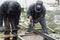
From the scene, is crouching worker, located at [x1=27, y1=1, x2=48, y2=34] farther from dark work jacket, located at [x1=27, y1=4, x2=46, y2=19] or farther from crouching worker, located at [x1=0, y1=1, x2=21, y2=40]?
crouching worker, located at [x1=0, y1=1, x2=21, y2=40]

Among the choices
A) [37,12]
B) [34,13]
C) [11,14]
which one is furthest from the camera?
[34,13]

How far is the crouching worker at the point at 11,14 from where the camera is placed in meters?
8.41

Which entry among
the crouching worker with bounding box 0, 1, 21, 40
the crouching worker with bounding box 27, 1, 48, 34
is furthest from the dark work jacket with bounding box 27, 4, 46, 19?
the crouching worker with bounding box 0, 1, 21, 40

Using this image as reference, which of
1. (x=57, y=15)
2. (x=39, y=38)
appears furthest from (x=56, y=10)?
(x=39, y=38)

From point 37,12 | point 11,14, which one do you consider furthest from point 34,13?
point 11,14

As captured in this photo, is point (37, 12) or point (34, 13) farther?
point (34, 13)

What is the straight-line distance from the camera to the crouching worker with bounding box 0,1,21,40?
27.6 feet

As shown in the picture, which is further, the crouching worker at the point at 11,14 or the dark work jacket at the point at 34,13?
the dark work jacket at the point at 34,13

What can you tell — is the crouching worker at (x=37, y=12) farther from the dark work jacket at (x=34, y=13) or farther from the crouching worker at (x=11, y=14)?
the crouching worker at (x=11, y=14)

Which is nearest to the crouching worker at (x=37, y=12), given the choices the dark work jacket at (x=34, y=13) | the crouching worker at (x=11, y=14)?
the dark work jacket at (x=34, y=13)

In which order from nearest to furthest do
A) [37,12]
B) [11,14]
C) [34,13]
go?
[11,14] → [37,12] → [34,13]

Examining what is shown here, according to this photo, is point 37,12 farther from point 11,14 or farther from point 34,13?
point 11,14

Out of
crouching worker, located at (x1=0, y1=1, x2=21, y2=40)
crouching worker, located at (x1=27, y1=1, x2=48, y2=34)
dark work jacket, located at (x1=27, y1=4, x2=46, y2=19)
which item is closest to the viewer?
crouching worker, located at (x1=0, y1=1, x2=21, y2=40)

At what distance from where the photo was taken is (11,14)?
859 centimetres
